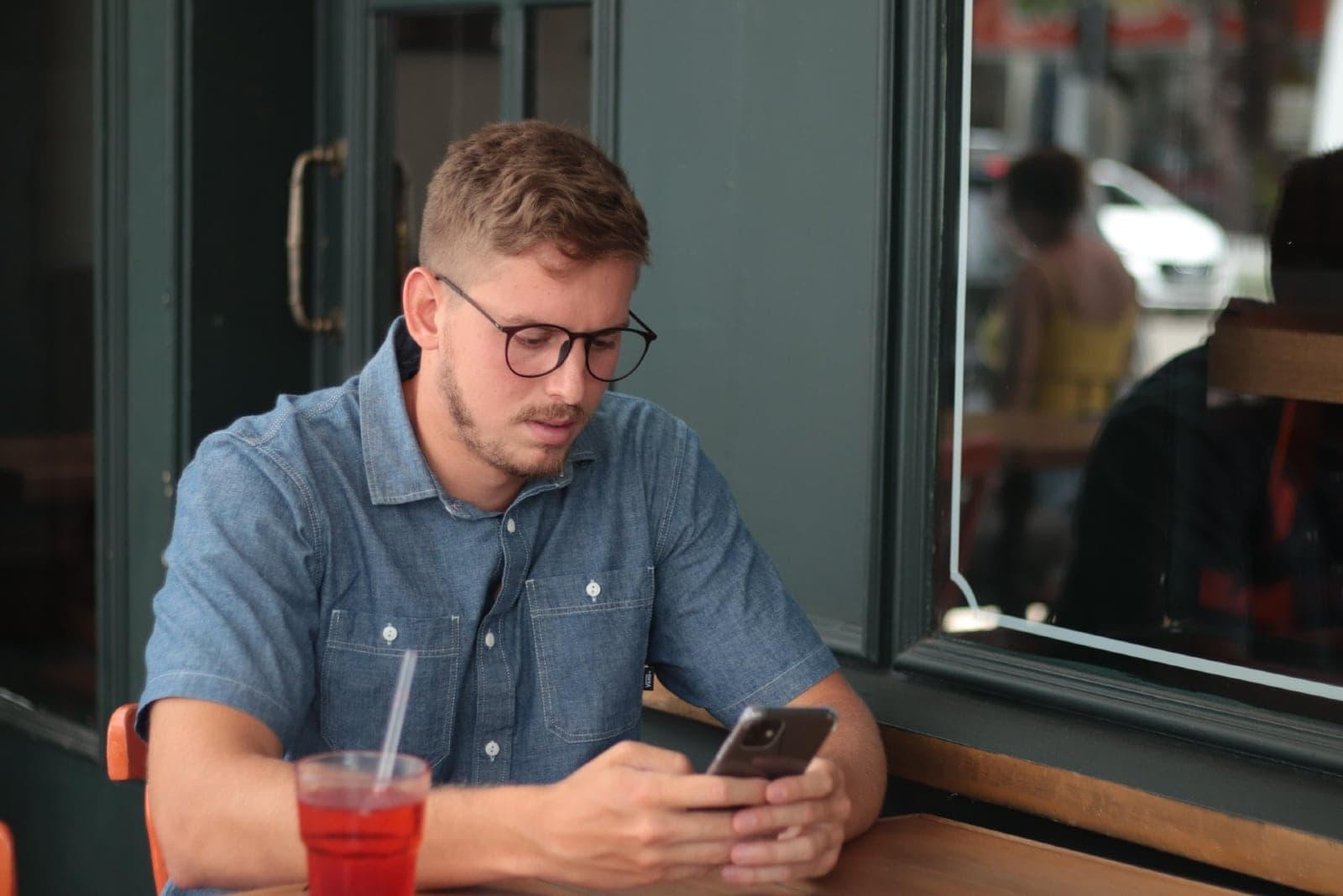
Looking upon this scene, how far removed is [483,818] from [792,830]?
284 millimetres

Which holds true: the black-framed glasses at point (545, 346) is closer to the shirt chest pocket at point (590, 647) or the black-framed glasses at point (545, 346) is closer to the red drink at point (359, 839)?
the shirt chest pocket at point (590, 647)

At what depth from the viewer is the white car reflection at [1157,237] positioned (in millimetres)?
6488

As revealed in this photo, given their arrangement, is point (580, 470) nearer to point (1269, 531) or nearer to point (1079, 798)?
point (1079, 798)

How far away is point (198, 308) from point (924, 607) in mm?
1746

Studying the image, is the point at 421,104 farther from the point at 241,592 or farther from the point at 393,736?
the point at 393,736

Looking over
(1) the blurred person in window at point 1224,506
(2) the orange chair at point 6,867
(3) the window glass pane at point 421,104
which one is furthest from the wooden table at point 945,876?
(3) the window glass pane at point 421,104

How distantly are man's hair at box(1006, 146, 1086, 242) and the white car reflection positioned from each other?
0.51 meters

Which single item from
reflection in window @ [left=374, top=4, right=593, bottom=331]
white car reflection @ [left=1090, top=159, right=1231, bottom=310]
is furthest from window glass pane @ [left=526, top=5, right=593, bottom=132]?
white car reflection @ [left=1090, top=159, right=1231, bottom=310]

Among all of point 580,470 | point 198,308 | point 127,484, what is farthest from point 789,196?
point 127,484

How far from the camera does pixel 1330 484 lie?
2.50 metres

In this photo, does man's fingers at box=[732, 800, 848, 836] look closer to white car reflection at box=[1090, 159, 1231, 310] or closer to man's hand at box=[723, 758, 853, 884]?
man's hand at box=[723, 758, 853, 884]

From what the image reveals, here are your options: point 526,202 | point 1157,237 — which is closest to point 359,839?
point 526,202

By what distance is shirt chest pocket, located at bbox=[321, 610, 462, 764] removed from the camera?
175 cm

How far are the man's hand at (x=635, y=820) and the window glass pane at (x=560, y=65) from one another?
5.68 ft
